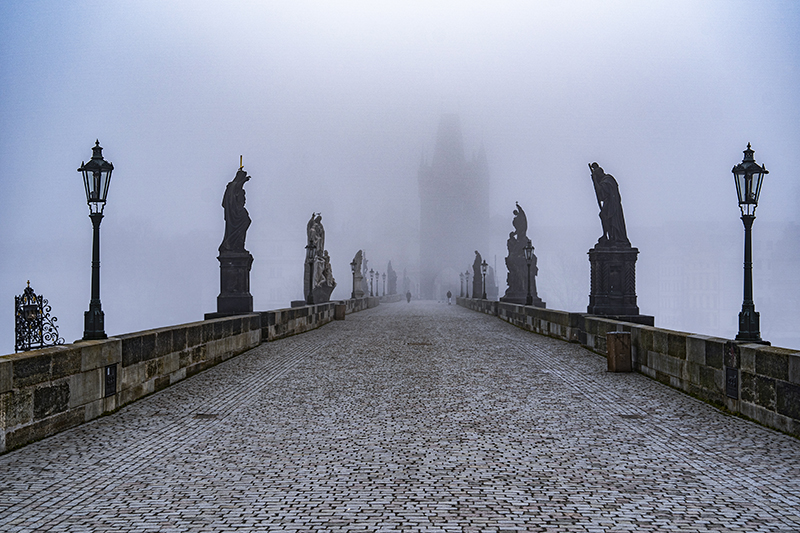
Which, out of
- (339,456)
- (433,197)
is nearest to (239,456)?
(339,456)

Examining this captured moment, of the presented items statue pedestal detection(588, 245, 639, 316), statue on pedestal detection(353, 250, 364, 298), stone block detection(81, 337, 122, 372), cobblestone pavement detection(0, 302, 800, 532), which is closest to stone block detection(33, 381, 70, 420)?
cobblestone pavement detection(0, 302, 800, 532)

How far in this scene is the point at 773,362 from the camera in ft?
20.7

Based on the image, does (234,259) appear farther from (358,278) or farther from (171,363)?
(358,278)

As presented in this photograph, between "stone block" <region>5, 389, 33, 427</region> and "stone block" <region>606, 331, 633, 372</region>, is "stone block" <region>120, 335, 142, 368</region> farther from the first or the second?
"stone block" <region>606, 331, 633, 372</region>

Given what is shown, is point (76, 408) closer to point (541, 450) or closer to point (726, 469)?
point (541, 450)

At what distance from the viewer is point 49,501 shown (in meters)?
4.19

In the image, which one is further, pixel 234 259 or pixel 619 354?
pixel 234 259

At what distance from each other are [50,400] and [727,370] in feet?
24.4

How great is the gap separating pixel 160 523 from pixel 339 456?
1739 millimetres

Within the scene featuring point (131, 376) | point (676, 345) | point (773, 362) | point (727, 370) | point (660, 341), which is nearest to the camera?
point (773, 362)

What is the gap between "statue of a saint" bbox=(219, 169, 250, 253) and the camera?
20891mm

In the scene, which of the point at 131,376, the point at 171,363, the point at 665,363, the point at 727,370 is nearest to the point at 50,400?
the point at 131,376

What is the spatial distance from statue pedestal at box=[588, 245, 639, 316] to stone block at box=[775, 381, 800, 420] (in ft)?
48.7

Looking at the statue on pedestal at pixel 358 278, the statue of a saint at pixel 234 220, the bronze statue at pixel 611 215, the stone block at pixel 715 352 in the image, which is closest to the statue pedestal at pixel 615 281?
the bronze statue at pixel 611 215
